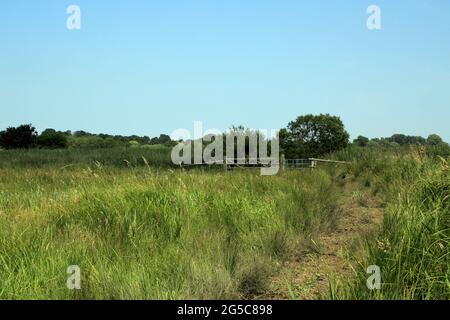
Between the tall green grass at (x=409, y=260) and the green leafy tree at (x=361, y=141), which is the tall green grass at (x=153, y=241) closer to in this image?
the tall green grass at (x=409, y=260)

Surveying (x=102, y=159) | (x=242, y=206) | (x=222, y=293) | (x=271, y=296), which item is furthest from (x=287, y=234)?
(x=102, y=159)

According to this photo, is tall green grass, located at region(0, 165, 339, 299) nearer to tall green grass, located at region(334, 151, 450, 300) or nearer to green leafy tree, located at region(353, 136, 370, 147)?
tall green grass, located at region(334, 151, 450, 300)

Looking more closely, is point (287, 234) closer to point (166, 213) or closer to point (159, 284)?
point (166, 213)

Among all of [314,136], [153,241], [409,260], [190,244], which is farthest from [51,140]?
[409,260]

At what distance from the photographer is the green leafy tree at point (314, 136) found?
65.8m

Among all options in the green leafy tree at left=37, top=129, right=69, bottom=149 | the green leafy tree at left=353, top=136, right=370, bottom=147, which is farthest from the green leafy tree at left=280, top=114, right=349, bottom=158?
the green leafy tree at left=37, top=129, right=69, bottom=149

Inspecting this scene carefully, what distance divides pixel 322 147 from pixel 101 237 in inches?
2508

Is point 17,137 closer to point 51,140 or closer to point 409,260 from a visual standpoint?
point 51,140

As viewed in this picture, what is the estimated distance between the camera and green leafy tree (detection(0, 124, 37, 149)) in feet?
194

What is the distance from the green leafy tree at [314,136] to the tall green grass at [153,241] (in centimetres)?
5938

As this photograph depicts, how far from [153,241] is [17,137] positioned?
61295 mm

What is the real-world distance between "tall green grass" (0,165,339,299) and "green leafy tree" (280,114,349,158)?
59376 millimetres
